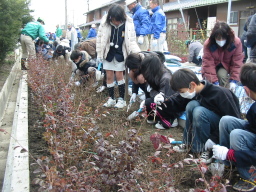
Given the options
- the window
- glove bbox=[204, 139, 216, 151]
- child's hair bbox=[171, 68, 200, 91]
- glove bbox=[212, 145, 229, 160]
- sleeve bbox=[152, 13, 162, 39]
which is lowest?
glove bbox=[204, 139, 216, 151]

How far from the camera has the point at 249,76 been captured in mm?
2031

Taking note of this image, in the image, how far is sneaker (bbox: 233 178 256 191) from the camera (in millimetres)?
2023

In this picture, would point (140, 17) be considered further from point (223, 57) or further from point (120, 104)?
point (223, 57)

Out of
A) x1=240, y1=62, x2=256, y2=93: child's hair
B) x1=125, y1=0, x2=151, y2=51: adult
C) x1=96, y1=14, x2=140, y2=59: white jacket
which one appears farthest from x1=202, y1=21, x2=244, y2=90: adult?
x1=125, y1=0, x2=151, y2=51: adult

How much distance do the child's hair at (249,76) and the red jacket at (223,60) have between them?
1.59 m

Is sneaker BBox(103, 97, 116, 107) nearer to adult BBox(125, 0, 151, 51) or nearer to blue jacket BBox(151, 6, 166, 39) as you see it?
adult BBox(125, 0, 151, 51)

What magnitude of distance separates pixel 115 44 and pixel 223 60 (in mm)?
1590

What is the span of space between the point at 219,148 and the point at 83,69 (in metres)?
4.04

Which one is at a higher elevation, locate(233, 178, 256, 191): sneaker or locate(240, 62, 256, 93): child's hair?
locate(240, 62, 256, 93): child's hair

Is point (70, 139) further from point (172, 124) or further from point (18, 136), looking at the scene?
point (172, 124)

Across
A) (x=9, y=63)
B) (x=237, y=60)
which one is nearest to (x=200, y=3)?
(x=9, y=63)

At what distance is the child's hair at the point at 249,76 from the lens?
2014mm

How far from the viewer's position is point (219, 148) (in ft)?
6.95

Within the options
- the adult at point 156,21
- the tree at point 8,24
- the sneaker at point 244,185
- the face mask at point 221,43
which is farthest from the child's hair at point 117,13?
the tree at point 8,24
